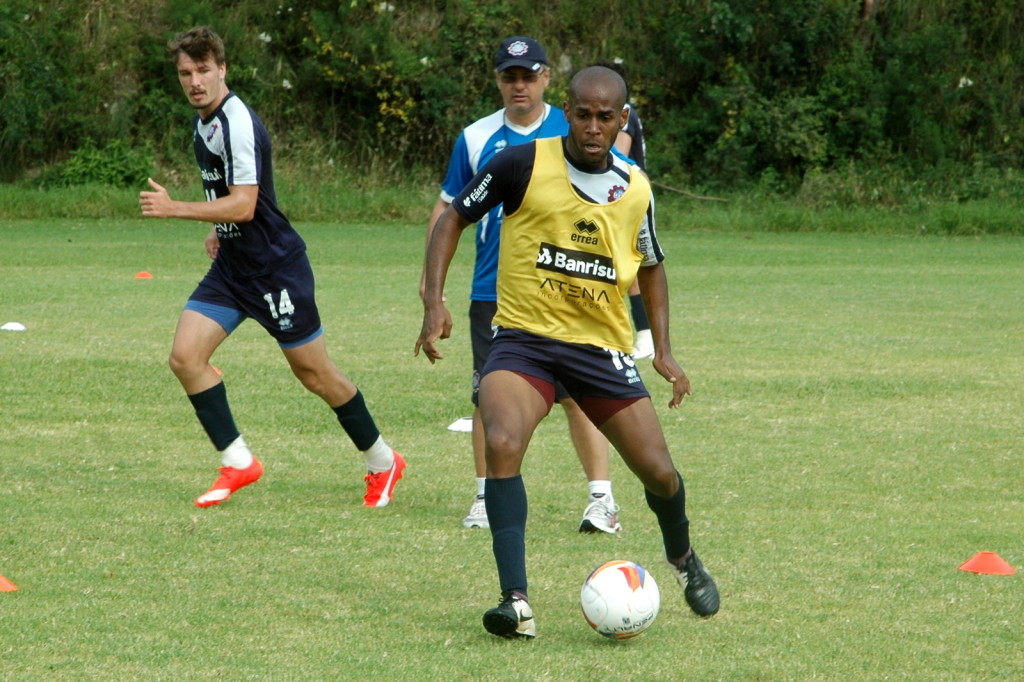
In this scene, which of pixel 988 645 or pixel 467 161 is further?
pixel 467 161

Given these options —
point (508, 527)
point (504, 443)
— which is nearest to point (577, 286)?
point (504, 443)

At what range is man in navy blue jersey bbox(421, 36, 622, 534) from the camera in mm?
5945

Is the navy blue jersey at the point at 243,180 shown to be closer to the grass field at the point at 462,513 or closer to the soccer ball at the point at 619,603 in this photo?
the grass field at the point at 462,513

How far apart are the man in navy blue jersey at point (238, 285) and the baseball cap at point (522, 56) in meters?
1.19

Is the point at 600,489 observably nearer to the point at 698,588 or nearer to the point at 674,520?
the point at 674,520

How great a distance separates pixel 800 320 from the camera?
12.7 m

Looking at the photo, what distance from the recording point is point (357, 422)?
653 centimetres

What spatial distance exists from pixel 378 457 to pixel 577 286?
204 cm

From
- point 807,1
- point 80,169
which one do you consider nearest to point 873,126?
point 807,1

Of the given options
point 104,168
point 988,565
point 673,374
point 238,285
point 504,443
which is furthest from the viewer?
point 104,168

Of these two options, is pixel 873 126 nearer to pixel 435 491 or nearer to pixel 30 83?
pixel 30 83

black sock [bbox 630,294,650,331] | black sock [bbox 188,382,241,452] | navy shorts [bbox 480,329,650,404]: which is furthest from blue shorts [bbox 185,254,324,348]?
black sock [bbox 630,294,650,331]

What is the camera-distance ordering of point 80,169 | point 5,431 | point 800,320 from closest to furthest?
1. point 5,431
2. point 800,320
3. point 80,169

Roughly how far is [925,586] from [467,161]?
2.71 meters
